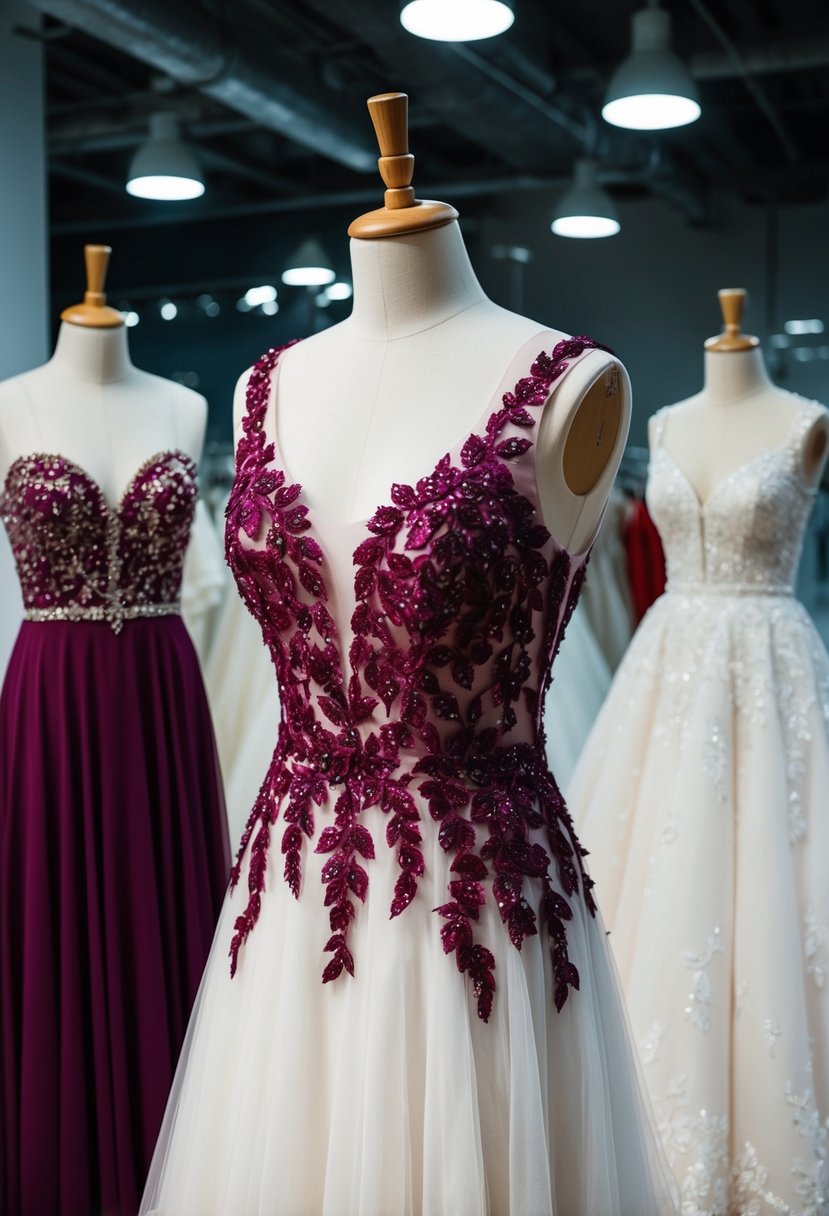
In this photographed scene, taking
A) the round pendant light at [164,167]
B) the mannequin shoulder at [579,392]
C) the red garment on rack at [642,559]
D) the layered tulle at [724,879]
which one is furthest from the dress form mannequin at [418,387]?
the red garment on rack at [642,559]

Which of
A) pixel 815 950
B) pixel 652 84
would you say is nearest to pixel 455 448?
pixel 815 950

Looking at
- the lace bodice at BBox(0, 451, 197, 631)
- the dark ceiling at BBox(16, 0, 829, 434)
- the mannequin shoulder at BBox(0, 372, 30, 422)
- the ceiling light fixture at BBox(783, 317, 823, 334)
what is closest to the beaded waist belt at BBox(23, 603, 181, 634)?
the lace bodice at BBox(0, 451, 197, 631)

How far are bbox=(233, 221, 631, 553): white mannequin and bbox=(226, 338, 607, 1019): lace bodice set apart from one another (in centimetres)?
3

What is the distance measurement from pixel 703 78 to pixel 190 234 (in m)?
1.80

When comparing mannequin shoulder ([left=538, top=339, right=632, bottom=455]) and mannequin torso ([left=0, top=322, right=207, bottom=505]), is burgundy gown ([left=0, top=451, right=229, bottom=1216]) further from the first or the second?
mannequin shoulder ([left=538, top=339, right=632, bottom=455])

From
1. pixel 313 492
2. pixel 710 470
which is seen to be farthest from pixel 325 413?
pixel 710 470

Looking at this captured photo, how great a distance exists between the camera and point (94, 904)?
234 cm

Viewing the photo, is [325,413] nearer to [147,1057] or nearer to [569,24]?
[147,1057]

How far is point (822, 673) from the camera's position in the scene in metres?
2.72

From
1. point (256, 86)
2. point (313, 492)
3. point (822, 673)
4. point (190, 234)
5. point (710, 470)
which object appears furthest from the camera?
point (190, 234)

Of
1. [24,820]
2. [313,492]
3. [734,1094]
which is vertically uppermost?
[313,492]

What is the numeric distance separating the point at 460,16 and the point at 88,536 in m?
1.61

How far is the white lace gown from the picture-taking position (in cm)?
226

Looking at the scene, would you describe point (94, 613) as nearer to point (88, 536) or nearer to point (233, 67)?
point (88, 536)
